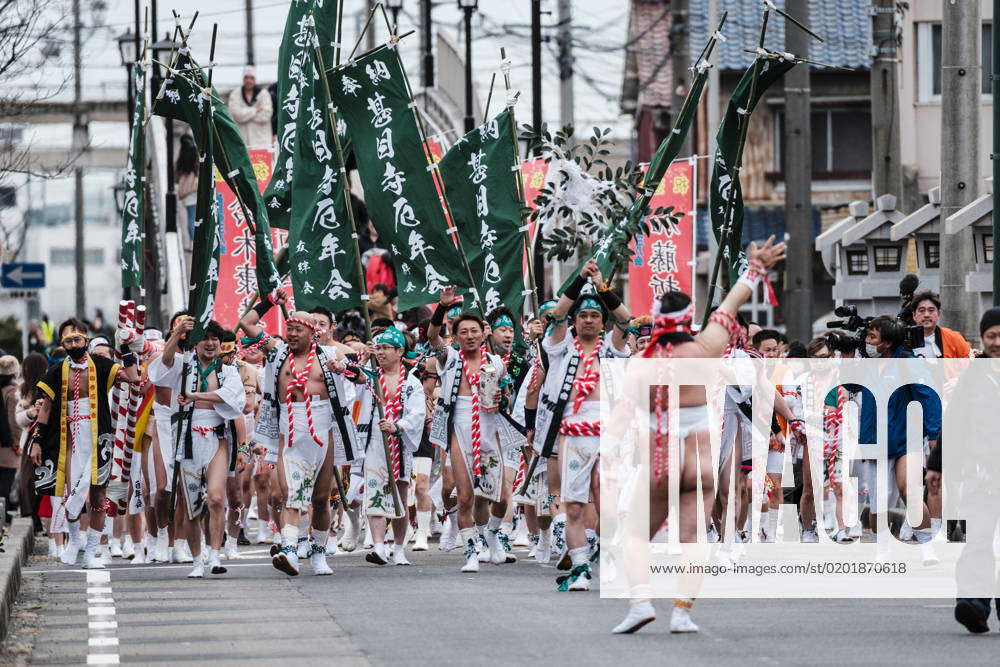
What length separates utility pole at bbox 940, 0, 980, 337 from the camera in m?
17.6

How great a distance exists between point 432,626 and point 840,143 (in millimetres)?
35181

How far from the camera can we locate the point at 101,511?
1633cm

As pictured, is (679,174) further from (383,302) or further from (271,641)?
(271,641)

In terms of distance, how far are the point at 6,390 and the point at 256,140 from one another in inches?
467

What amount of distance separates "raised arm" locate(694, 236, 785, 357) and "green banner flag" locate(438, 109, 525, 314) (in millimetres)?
7361

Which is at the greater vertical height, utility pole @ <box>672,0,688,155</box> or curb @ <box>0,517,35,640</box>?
utility pole @ <box>672,0,688,155</box>

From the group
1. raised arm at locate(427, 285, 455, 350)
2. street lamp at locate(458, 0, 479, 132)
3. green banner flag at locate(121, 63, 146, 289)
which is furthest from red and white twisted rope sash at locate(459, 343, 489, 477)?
street lamp at locate(458, 0, 479, 132)

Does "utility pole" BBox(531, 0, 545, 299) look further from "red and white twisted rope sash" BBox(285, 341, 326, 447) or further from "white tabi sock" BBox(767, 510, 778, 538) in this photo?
"red and white twisted rope sash" BBox(285, 341, 326, 447)

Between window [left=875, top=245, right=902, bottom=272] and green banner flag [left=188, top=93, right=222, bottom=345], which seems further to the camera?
window [left=875, top=245, right=902, bottom=272]

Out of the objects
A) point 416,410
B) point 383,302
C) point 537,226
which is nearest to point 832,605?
point 416,410

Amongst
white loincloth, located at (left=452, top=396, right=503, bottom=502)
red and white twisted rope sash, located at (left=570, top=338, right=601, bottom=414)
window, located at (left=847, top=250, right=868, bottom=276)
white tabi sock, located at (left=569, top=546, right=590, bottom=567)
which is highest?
window, located at (left=847, top=250, right=868, bottom=276)

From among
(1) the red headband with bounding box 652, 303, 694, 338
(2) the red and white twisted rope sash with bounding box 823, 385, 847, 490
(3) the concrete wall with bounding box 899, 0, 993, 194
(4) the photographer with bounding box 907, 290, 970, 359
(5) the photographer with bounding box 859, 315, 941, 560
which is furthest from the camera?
(3) the concrete wall with bounding box 899, 0, 993, 194

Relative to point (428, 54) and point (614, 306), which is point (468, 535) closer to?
point (614, 306)

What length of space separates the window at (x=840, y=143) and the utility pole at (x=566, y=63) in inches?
559
